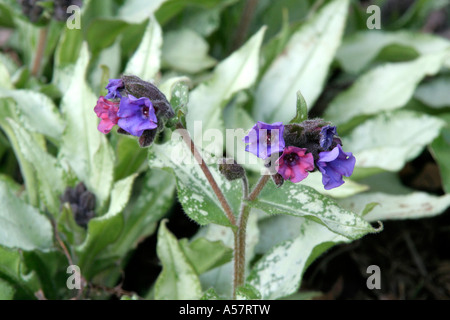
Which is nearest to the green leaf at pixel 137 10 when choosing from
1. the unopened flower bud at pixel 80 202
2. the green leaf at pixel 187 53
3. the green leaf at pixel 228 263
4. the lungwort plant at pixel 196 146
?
the lungwort plant at pixel 196 146

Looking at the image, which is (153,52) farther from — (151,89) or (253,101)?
(151,89)

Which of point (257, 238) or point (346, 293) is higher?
point (257, 238)

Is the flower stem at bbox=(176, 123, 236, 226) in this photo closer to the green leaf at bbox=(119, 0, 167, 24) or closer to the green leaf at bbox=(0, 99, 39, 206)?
A: the green leaf at bbox=(0, 99, 39, 206)

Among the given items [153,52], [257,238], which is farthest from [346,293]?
[153,52]

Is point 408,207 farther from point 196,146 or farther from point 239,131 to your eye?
point 196,146

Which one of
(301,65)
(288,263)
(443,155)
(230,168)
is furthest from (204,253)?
(443,155)

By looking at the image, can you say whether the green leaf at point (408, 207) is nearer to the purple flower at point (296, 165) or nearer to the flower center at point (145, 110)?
the purple flower at point (296, 165)
